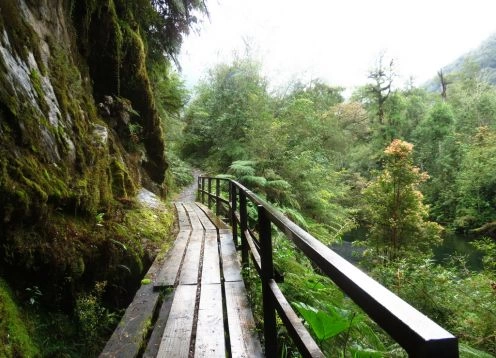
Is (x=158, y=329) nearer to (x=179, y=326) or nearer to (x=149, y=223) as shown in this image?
(x=179, y=326)

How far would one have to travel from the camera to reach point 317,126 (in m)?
18.7

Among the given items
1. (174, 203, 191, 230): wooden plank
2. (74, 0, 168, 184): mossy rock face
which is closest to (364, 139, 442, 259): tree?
(174, 203, 191, 230): wooden plank

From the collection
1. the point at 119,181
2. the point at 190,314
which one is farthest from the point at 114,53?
the point at 190,314

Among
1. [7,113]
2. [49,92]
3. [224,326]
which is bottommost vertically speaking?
[224,326]

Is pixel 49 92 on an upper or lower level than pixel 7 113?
upper

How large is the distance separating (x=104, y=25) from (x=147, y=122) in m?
2.91

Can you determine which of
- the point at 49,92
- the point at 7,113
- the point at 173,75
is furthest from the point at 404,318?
the point at 173,75

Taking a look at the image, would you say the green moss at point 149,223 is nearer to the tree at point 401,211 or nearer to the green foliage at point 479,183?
the tree at point 401,211

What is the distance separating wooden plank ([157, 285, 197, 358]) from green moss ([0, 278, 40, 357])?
3.00ft

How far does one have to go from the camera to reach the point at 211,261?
177 inches

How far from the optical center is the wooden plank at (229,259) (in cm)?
391

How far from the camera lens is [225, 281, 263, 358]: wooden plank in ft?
7.97

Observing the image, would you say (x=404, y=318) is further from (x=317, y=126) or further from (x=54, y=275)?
(x=317, y=126)

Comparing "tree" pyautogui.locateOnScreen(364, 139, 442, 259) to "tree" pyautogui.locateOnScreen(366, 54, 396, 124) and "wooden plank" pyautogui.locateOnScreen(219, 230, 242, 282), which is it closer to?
"wooden plank" pyautogui.locateOnScreen(219, 230, 242, 282)
